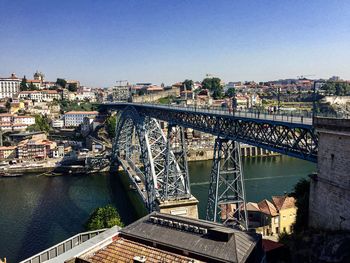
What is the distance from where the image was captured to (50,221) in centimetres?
3083

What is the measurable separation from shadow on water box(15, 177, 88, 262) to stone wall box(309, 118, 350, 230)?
19.8 meters

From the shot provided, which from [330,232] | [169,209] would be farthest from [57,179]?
[330,232]

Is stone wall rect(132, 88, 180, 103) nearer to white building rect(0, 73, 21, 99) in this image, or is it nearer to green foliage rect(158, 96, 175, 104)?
green foliage rect(158, 96, 175, 104)

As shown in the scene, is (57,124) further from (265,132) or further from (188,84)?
(265,132)

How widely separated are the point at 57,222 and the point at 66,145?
3585cm

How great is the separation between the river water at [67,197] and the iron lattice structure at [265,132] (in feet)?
34.5

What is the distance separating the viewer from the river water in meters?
27.1

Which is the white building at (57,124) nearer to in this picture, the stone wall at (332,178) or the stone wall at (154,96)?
the stone wall at (154,96)

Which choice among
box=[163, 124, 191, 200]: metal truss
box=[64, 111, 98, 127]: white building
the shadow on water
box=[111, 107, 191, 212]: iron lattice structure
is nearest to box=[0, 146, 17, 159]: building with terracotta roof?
the shadow on water

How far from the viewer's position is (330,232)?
12.2m

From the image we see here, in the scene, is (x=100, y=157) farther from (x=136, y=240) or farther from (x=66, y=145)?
(x=136, y=240)

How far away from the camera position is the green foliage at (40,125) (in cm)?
7057

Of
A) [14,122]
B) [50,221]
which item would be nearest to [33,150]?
[14,122]

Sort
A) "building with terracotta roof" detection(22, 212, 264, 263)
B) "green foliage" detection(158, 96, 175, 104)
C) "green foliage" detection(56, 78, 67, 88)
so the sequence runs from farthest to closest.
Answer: "green foliage" detection(56, 78, 67, 88), "green foliage" detection(158, 96, 175, 104), "building with terracotta roof" detection(22, 212, 264, 263)
